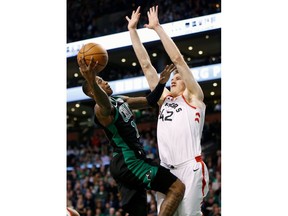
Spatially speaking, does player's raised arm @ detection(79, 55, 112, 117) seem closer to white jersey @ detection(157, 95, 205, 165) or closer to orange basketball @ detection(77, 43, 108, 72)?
orange basketball @ detection(77, 43, 108, 72)

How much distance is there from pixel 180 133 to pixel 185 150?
19 centimetres

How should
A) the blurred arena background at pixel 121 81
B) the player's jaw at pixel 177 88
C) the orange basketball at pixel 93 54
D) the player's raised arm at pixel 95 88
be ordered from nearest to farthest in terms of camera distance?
the player's raised arm at pixel 95 88
the orange basketball at pixel 93 54
the player's jaw at pixel 177 88
the blurred arena background at pixel 121 81

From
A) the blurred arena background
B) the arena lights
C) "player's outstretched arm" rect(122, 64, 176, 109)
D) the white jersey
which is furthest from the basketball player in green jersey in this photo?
the arena lights

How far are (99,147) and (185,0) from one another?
7418mm

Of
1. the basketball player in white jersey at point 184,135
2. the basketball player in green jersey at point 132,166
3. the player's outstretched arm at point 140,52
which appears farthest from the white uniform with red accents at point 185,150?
the player's outstretched arm at point 140,52

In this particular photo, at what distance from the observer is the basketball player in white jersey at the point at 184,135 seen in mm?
6074

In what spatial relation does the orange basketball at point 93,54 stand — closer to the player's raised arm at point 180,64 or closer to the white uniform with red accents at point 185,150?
the player's raised arm at point 180,64

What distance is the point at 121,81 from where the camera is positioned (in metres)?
23.9

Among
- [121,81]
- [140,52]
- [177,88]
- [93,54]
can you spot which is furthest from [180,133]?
[121,81]

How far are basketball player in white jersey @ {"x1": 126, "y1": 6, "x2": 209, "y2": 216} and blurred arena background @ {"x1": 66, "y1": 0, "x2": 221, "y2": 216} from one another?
7.99m

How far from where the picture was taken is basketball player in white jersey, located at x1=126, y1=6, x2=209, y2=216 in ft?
19.9

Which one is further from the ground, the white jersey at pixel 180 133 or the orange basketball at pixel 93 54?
the orange basketball at pixel 93 54
